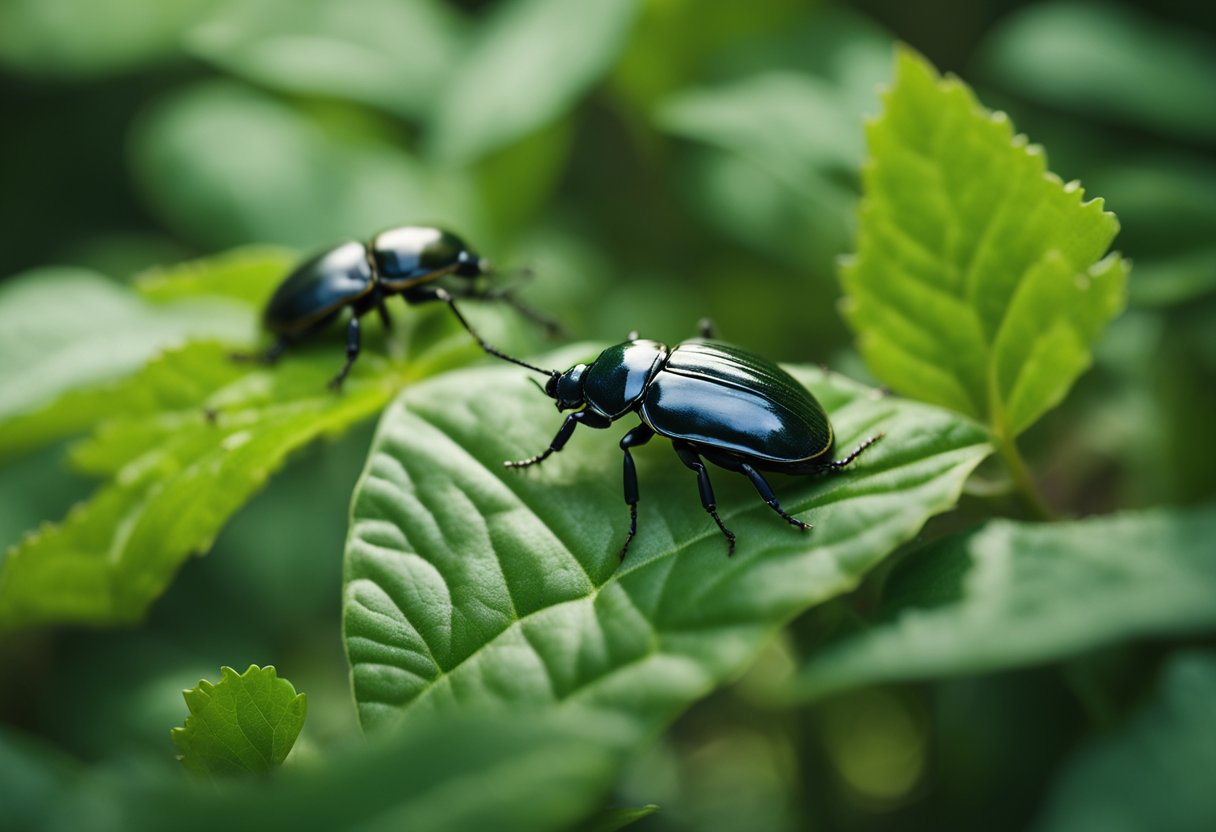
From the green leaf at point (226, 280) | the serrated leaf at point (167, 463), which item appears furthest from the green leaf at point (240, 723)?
the green leaf at point (226, 280)

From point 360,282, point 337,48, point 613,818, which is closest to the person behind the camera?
point 613,818

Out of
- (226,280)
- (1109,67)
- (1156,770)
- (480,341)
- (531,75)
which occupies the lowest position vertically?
(1156,770)

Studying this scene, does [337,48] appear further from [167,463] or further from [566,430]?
[566,430]

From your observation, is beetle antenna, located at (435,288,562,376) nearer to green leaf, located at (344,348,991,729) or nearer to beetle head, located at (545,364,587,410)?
beetle head, located at (545,364,587,410)

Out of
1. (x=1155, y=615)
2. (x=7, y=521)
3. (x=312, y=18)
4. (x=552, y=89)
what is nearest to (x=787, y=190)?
(x=552, y=89)

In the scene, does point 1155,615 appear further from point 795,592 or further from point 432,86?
point 432,86

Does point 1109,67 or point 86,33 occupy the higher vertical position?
point 86,33

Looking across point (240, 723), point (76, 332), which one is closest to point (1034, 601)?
point (240, 723)
